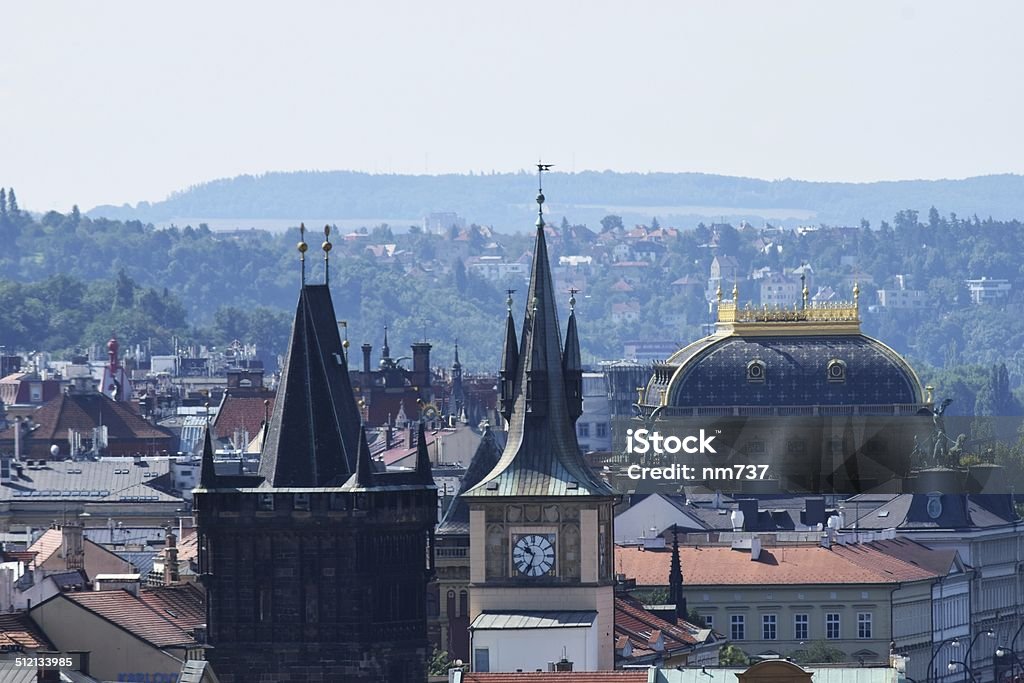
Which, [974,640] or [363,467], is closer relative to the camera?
[363,467]

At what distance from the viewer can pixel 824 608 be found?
141 metres

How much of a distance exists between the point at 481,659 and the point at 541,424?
681 centimetres

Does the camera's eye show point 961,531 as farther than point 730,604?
Yes

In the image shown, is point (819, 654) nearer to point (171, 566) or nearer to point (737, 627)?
point (737, 627)

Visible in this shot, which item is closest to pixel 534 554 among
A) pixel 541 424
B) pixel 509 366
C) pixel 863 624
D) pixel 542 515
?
pixel 542 515

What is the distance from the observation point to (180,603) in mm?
100938

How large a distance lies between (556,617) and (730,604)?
135 ft

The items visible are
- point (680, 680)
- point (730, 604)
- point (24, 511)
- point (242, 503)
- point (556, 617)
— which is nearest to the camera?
point (680, 680)

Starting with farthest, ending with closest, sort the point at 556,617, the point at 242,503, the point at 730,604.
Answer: the point at 730,604, the point at 556,617, the point at 242,503

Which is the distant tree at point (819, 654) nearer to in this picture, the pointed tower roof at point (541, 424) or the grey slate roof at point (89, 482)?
the pointed tower roof at point (541, 424)

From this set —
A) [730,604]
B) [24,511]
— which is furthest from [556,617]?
[24,511]

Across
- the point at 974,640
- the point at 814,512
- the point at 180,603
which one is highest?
the point at 180,603

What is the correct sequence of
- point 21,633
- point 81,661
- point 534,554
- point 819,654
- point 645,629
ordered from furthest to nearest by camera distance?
point 819,654 < point 645,629 < point 534,554 < point 21,633 < point 81,661

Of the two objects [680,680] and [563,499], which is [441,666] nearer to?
[563,499]
